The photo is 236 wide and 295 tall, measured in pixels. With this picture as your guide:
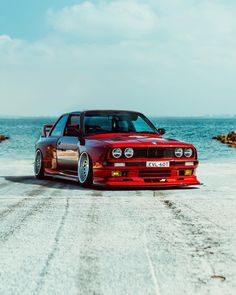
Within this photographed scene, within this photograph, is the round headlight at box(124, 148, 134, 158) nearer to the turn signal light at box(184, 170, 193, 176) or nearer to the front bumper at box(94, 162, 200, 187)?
the front bumper at box(94, 162, 200, 187)

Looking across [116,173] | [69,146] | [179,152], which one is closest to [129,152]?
[116,173]

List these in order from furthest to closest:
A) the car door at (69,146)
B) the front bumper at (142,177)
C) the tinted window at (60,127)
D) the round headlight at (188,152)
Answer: the tinted window at (60,127), the car door at (69,146), the round headlight at (188,152), the front bumper at (142,177)

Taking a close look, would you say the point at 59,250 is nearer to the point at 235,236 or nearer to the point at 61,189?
the point at 235,236

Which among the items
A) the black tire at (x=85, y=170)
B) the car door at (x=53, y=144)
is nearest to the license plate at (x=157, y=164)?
the black tire at (x=85, y=170)

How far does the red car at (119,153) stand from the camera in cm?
1053

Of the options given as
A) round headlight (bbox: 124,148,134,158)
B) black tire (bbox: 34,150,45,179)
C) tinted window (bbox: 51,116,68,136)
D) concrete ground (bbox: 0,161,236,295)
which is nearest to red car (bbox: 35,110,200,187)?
round headlight (bbox: 124,148,134,158)

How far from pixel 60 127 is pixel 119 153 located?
8.89 ft

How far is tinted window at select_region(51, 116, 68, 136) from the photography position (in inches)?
503

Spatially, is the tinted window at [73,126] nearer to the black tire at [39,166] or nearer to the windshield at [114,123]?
the windshield at [114,123]

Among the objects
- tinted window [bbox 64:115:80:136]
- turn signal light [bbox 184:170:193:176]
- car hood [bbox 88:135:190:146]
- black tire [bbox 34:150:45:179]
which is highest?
tinted window [bbox 64:115:80:136]

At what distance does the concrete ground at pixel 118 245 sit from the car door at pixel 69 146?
245 centimetres

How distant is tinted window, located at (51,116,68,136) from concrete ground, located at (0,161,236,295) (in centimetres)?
363

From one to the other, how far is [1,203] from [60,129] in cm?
463

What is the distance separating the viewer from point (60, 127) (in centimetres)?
1291
